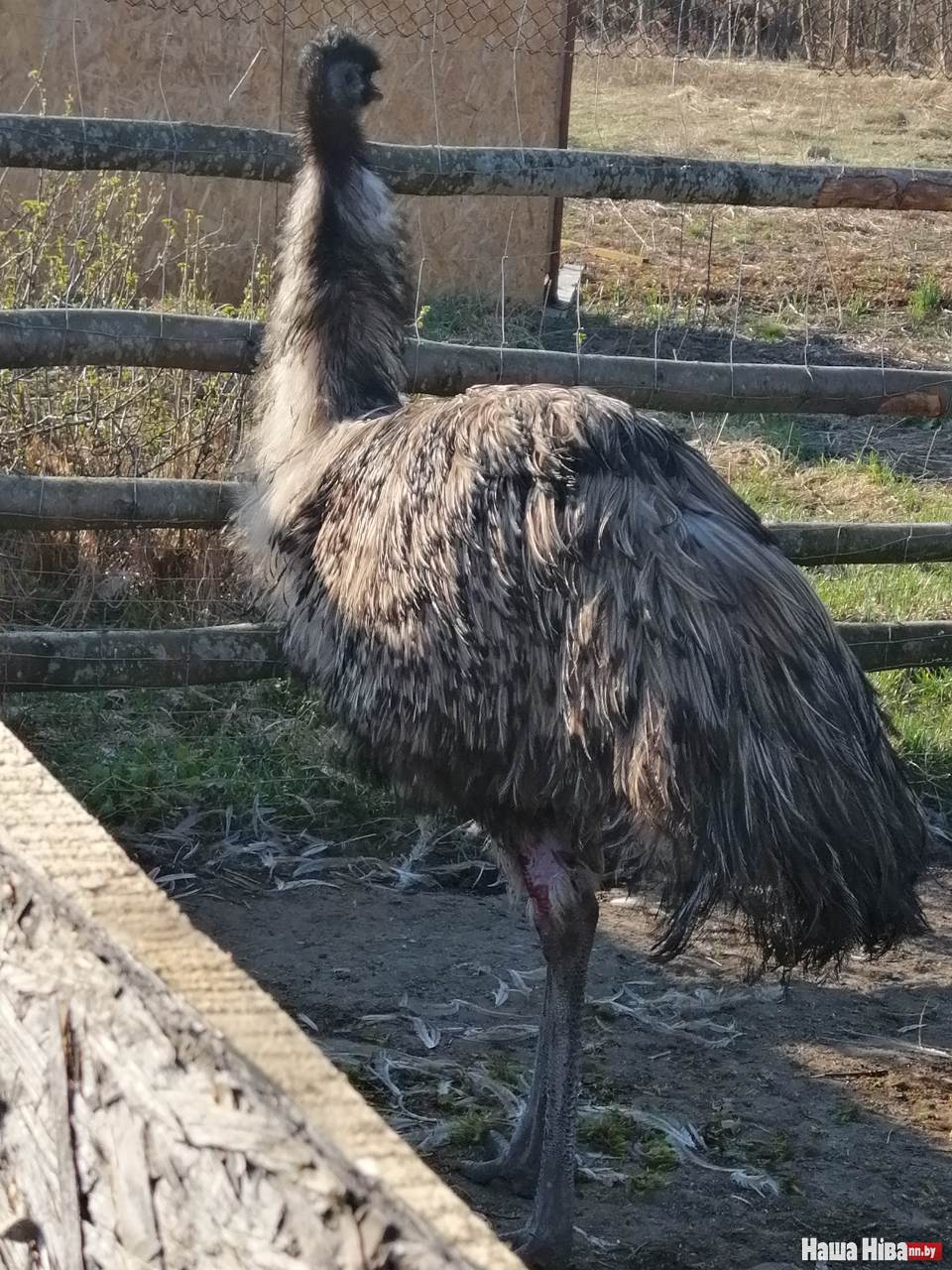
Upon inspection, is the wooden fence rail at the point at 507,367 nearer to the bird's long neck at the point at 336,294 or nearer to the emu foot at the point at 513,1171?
the bird's long neck at the point at 336,294

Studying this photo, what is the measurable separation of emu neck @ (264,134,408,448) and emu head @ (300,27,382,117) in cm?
7

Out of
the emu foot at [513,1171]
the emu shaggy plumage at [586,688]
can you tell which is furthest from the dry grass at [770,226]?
the emu foot at [513,1171]

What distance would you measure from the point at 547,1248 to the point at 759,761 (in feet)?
3.06

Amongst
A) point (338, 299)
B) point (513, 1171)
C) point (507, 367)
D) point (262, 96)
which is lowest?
point (513, 1171)

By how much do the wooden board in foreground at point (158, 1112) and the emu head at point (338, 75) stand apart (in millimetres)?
2299

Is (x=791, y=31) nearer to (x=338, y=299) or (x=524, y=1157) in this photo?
(x=338, y=299)

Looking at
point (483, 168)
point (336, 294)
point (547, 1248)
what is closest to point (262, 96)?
point (483, 168)

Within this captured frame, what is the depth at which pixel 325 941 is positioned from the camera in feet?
13.4

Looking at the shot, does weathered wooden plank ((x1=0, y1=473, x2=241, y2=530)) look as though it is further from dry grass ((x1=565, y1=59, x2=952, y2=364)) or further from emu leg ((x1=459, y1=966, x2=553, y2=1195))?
dry grass ((x1=565, y1=59, x2=952, y2=364))

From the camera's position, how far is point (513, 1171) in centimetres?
322

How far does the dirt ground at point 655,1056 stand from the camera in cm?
315

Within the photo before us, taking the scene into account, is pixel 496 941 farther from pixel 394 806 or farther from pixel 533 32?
pixel 533 32

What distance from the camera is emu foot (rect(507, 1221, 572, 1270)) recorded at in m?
2.93

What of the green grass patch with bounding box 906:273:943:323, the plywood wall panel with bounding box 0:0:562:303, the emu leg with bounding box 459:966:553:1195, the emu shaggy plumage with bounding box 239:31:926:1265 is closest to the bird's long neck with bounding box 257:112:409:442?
the emu shaggy plumage with bounding box 239:31:926:1265
